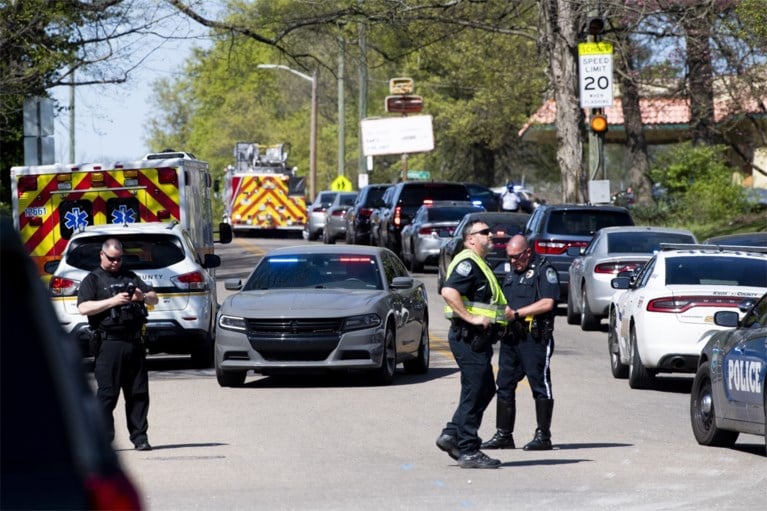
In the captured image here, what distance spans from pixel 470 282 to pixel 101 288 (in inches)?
107

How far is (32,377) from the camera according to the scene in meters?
3.13

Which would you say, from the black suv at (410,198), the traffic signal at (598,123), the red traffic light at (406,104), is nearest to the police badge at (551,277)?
the traffic signal at (598,123)

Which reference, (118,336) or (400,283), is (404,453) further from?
(400,283)

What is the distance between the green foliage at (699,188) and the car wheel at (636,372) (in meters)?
20.3

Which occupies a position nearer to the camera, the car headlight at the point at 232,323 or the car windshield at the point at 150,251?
the car headlight at the point at 232,323

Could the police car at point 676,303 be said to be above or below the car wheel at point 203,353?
above

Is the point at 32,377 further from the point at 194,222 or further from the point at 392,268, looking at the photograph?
the point at 194,222

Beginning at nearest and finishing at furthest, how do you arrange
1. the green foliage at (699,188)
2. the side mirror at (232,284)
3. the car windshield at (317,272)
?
1. the side mirror at (232,284)
2. the car windshield at (317,272)
3. the green foliage at (699,188)

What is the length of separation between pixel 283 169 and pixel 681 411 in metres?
43.0

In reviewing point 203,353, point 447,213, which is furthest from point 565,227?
point 203,353

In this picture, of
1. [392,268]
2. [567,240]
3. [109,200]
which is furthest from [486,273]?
[567,240]

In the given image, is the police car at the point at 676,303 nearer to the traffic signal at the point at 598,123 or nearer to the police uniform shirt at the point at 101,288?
the police uniform shirt at the point at 101,288

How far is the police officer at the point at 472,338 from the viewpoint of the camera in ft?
34.9

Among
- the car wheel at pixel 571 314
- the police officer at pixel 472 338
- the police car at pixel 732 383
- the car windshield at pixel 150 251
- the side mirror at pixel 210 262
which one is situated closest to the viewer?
the police car at pixel 732 383
